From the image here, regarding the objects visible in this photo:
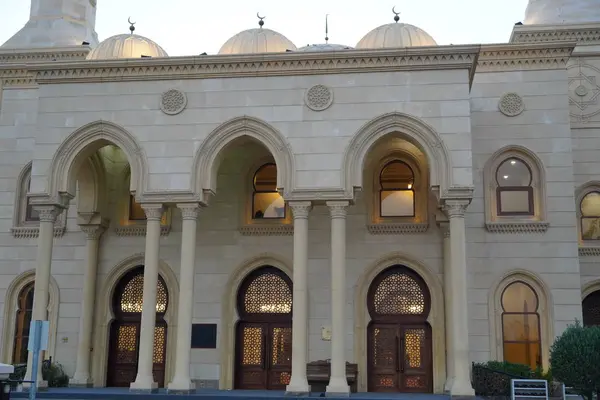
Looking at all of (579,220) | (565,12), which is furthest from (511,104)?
(565,12)

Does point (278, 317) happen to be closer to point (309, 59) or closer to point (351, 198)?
point (351, 198)

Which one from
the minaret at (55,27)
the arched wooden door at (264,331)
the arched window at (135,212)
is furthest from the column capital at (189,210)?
the minaret at (55,27)

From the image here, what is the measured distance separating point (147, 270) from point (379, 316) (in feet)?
22.3

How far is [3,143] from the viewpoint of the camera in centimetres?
2517

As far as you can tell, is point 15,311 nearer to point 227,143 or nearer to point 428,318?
point 227,143

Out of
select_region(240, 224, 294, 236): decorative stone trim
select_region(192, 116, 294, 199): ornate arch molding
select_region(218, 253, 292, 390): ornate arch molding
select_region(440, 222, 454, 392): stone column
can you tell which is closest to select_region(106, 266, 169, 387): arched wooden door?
select_region(218, 253, 292, 390): ornate arch molding

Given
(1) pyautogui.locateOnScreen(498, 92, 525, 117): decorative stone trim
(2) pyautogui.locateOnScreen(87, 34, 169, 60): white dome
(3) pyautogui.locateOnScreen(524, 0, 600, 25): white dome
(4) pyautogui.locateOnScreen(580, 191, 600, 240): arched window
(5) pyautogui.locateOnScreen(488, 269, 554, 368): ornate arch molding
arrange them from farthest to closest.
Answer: (3) pyautogui.locateOnScreen(524, 0, 600, 25): white dome, (2) pyautogui.locateOnScreen(87, 34, 169, 60): white dome, (4) pyautogui.locateOnScreen(580, 191, 600, 240): arched window, (1) pyautogui.locateOnScreen(498, 92, 525, 117): decorative stone trim, (5) pyautogui.locateOnScreen(488, 269, 554, 368): ornate arch molding

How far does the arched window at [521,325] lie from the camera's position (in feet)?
69.5

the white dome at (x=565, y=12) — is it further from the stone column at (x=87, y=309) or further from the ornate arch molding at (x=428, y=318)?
the stone column at (x=87, y=309)

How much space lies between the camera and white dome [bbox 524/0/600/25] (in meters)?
25.2

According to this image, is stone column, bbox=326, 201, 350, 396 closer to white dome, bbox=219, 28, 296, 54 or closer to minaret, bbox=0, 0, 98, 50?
white dome, bbox=219, 28, 296, 54

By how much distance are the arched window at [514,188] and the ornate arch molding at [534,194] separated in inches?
A: 4.2

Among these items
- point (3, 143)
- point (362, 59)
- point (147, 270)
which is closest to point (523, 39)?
point (362, 59)

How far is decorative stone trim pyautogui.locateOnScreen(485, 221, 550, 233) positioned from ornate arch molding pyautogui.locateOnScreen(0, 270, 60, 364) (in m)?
13.2
